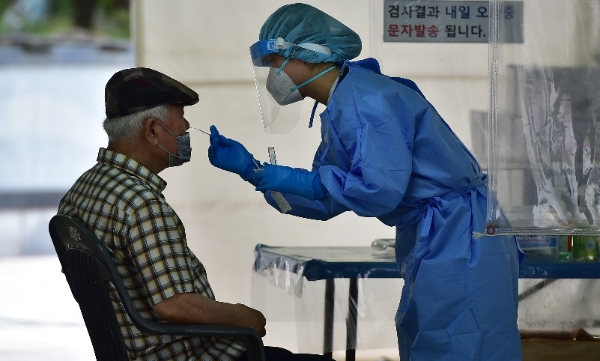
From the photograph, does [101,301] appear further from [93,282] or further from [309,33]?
[309,33]

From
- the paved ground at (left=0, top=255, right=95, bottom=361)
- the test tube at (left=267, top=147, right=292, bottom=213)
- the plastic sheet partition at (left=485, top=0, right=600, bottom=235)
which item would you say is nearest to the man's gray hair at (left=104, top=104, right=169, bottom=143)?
the test tube at (left=267, top=147, right=292, bottom=213)

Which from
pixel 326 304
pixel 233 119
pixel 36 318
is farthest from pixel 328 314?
pixel 36 318

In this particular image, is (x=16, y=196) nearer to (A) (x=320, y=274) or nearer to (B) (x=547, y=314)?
(A) (x=320, y=274)

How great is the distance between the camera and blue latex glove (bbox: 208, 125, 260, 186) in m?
1.98

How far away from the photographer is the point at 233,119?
324 cm

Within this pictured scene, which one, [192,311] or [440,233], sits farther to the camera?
[440,233]

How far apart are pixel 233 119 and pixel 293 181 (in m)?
1.40

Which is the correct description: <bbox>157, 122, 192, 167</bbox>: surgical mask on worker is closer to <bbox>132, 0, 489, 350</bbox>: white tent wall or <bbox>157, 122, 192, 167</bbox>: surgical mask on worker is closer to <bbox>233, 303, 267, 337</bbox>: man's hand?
<bbox>233, 303, 267, 337</bbox>: man's hand

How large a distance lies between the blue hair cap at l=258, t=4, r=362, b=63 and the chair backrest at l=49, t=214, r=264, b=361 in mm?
620

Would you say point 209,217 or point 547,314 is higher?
point 209,217

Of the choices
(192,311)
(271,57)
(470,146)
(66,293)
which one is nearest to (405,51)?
(470,146)

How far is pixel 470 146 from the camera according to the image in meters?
3.14

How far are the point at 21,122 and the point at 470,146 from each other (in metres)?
1.91

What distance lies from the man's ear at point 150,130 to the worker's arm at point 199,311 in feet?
1.21
